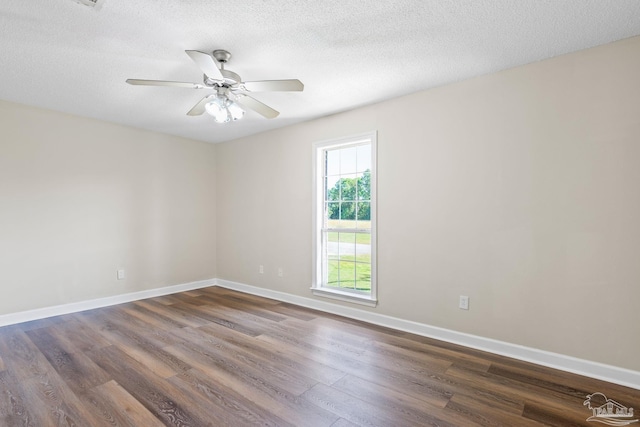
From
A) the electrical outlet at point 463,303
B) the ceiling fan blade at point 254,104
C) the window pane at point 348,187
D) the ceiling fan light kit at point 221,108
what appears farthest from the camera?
the window pane at point 348,187

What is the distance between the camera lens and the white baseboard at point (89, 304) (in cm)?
353

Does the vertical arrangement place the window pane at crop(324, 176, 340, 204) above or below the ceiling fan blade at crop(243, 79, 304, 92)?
below

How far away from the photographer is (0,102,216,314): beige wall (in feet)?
11.7

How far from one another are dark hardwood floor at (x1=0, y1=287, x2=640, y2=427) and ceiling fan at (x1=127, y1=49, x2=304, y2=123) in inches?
82.4

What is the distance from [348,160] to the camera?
13.1ft

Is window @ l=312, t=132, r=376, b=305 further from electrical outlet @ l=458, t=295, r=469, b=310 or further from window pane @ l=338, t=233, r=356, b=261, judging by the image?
electrical outlet @ l=458, t=295, r=469, b=310

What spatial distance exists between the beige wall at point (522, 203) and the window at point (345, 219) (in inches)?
7.5

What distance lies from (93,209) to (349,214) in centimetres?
337

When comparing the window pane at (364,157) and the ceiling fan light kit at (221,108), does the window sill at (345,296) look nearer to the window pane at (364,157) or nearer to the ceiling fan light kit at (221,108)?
the window pane at (364,157)

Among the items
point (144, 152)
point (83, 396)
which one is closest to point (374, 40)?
point (83, 396)

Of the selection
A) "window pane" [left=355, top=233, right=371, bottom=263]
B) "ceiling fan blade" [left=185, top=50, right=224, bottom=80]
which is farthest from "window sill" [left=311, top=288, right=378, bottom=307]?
"ceiling fan blade" [left=185, top=50, right=224, bottom=80]

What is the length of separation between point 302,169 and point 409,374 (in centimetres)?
282

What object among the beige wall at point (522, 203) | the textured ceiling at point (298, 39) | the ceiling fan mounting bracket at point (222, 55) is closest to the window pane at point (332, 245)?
the beige wall at point (522, 203)

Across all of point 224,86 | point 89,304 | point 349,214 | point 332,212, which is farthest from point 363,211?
point 89,304
